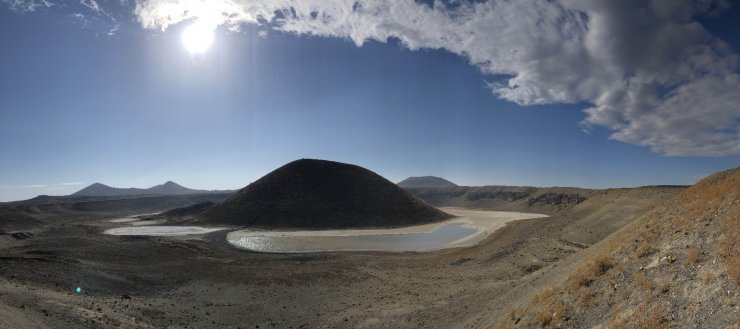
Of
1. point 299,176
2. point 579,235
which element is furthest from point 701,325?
point 299,176

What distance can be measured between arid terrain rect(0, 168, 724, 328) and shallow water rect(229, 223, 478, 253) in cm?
803

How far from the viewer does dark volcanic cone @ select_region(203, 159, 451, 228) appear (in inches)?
3725

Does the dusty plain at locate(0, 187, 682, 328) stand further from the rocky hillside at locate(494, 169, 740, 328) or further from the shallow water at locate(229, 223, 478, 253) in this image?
the shallow water at locate(229, 223, 478, 253)

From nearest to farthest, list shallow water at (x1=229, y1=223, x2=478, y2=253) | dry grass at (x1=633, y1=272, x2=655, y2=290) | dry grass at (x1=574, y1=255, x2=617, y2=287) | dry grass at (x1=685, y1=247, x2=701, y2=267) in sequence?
dry grass at (x1=685, y1=247, x2=701, y2=267)
dry grass at (x1=633, y1=272, x2=655, y2=290)
dry grass at (x1=574, y1=255, x2=617, y2=287)
shallow water at (x1=229, y1=223, x2=478, y2=253)

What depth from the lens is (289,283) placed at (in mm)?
33188

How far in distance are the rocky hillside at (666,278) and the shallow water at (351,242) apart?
138 ft

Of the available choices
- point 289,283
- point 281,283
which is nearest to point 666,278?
point 289,283

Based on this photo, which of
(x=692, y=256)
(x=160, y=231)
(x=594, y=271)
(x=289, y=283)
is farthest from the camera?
(x=160, y=231)

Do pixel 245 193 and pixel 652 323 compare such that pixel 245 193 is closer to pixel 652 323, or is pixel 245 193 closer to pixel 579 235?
pixel 579 235

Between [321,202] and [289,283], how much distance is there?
70693mm

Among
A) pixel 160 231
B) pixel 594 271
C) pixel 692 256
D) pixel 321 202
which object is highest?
pixel 321 202

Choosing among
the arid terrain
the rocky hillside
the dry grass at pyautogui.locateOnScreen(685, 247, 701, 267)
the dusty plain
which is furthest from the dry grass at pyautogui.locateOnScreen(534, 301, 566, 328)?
the dry grass at pyautogui.locateOnScreen(685, 247, 701, 267)

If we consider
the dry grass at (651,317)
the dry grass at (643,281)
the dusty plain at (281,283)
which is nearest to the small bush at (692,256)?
the dry grass at (643,281)

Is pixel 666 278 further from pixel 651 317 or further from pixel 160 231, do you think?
pixel 160 231
